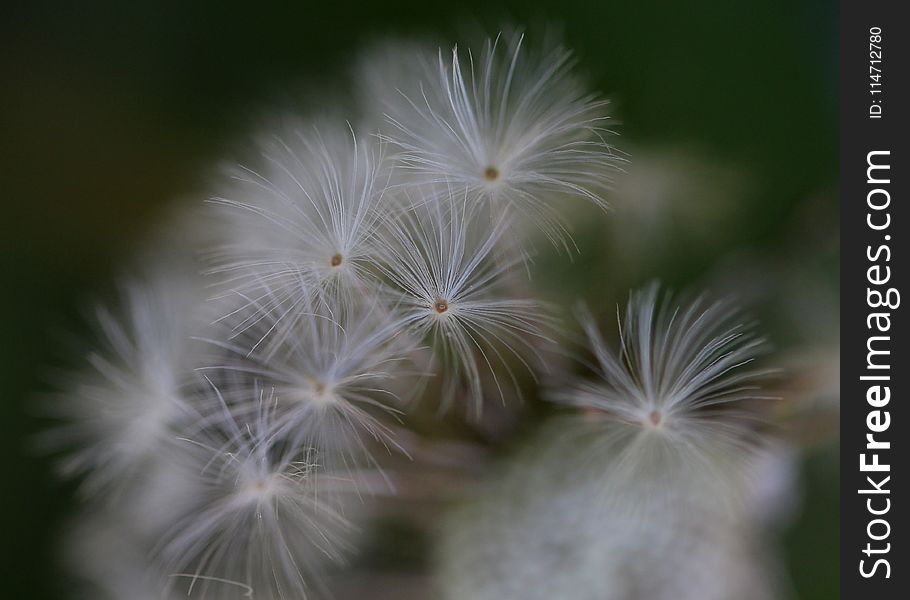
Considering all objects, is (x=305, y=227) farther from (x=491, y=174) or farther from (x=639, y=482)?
(x=639, y=482)

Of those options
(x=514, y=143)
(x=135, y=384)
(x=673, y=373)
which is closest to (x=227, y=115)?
(x=135, y=384)

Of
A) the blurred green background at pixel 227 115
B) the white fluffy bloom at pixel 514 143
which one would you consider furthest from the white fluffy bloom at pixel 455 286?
Result: the blurred green background at pixel 227 115

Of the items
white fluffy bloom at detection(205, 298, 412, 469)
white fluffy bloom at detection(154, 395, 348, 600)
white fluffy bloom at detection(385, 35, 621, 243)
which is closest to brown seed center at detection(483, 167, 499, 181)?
white fluffy bloom at detection(385, 35, 621, 243)

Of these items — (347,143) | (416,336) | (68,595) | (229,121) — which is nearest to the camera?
(416,336)

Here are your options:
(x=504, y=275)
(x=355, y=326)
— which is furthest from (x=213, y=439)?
(x=504, y=275)

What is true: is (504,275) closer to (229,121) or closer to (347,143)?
(347,143)

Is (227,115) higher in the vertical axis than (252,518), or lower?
higher
